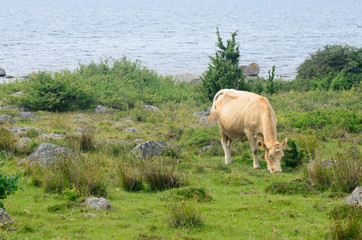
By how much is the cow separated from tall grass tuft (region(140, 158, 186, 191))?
2.73 meters

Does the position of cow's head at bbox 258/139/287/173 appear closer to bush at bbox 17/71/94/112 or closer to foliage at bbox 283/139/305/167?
foliage at bbox 283/139/305/167

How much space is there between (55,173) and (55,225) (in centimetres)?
242

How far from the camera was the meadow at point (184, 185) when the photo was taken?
26.1ft

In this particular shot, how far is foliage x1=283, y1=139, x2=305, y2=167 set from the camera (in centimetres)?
1308

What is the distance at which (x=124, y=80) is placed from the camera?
27.0 meters

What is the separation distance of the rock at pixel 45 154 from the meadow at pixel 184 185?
0.82 ft

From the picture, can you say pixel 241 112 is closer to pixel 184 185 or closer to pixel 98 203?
pixel 184 185

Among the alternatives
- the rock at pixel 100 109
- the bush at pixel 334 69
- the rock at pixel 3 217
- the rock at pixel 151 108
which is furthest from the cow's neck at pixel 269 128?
the bush at pixel 334 69

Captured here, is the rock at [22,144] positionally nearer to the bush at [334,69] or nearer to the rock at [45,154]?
the rock at [45,154]

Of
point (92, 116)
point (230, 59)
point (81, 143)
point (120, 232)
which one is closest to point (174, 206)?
point (120, 232)

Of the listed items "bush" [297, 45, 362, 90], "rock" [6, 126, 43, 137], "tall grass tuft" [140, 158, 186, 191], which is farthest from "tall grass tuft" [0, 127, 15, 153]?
"bush" [297, 45, 362, 90]

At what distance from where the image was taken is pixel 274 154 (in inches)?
480

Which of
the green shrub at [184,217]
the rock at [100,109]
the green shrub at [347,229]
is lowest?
the rock at [100,109]

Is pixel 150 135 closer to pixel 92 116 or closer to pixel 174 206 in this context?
pixel 92 116
